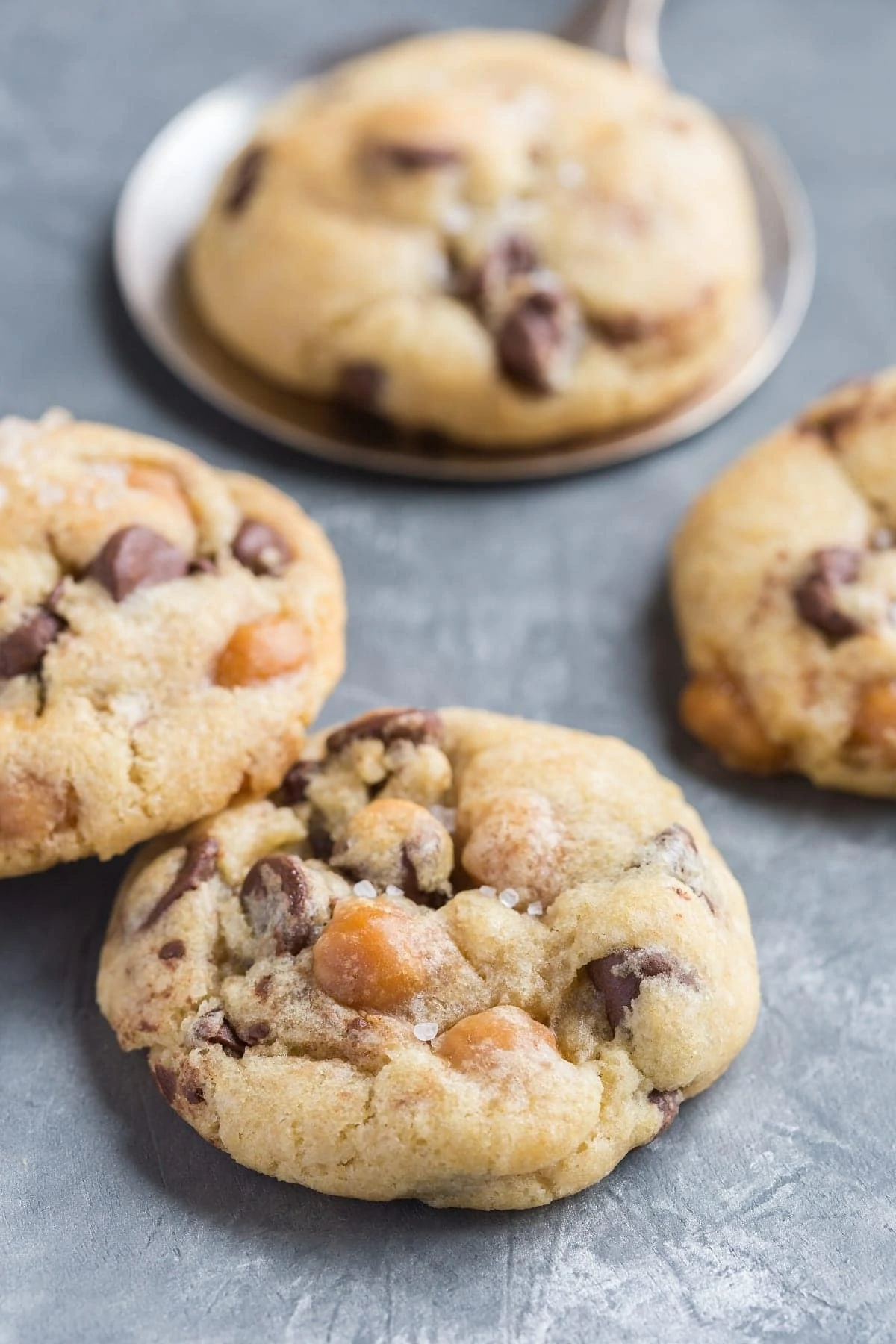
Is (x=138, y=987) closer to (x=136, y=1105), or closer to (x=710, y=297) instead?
(x=136, y=1105)

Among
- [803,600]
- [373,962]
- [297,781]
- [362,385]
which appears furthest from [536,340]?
[373,962]

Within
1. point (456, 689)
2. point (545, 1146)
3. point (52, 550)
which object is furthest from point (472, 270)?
point (545, 1146)

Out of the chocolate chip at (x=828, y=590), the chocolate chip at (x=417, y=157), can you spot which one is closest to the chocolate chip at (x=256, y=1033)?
the chocolate chip at (x=828, y=590)

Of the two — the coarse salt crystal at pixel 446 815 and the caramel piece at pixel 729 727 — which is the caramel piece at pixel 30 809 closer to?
the coarse salt crystal at pixel 446 815

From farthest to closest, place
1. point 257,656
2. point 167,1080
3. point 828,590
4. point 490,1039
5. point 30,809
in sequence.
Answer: point 828,590
point 257,656
point 30,809
point 167,1080
point 490,1039

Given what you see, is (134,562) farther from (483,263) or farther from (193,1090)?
(483,263)

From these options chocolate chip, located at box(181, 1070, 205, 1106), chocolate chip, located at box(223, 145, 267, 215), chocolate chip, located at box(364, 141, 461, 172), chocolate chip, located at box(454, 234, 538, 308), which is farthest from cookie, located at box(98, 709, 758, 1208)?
chocolate chip, located at box(223, 145, 267, 215)
